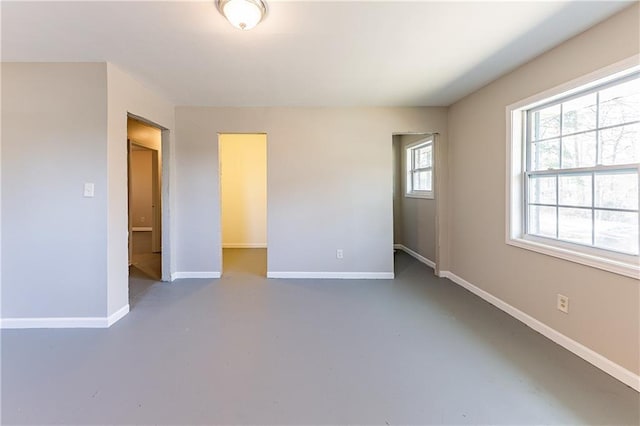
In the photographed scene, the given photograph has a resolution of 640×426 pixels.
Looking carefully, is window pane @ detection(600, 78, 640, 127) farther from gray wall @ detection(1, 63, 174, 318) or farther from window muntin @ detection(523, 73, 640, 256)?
gray wall @ detection(1, 63, 174, 318)

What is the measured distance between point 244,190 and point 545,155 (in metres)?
5.32

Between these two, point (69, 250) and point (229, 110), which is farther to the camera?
point (229, 110)

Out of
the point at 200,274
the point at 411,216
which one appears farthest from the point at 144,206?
the point at 411,216

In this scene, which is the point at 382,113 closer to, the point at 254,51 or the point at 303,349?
the point at 254,51

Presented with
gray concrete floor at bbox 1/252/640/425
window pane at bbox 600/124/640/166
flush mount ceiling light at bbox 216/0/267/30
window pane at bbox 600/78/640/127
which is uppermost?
flush mount ceiling light at bbox 216/0/267/30

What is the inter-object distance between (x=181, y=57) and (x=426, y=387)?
3.10 m

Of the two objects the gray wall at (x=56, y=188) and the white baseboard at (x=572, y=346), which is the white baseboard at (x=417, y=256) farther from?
the gray wall at (x=56, y=188)

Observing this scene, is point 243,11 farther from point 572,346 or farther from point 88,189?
point 572,346

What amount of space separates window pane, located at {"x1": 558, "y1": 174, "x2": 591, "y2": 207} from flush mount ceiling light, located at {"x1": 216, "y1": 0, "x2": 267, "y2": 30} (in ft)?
8.50

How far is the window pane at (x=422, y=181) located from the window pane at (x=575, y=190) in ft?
8.04

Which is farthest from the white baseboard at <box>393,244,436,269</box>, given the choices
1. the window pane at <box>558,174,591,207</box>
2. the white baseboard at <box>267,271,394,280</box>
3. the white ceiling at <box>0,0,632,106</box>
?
the white ceiling at <box>0,0,632,106</box>

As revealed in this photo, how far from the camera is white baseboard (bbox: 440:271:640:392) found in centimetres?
181

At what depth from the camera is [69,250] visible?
8.62 ft

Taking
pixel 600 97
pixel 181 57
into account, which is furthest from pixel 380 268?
pixel 181 57
